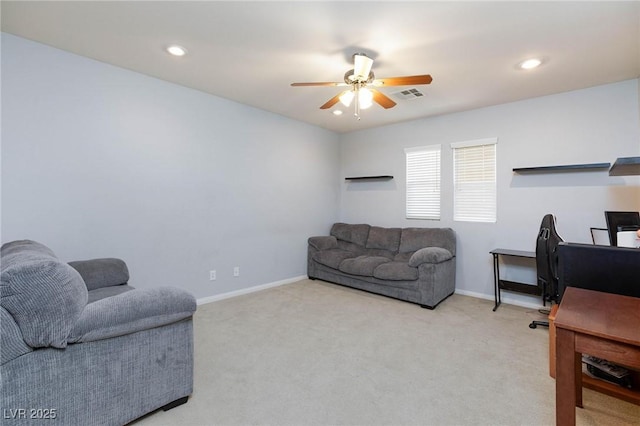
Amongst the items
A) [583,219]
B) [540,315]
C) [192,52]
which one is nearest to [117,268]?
[192,52]

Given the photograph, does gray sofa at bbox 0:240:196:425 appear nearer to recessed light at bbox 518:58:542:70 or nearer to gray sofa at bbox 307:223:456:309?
gray sofa at bbox 307:223:456:309

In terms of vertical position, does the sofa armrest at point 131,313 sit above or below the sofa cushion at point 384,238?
below

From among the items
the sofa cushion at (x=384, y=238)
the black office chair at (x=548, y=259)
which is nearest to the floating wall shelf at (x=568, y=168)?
the black office chair at (x=548, y=259)

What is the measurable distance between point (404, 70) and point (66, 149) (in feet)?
10.9

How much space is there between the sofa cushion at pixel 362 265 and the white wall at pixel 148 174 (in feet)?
3.11

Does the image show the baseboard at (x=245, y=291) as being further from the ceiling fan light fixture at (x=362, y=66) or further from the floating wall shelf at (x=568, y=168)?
the floating wall shelf at (x=568, y=168)

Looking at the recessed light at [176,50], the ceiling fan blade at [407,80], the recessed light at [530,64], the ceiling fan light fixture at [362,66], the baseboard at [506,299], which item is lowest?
the baseboard at [506,299]

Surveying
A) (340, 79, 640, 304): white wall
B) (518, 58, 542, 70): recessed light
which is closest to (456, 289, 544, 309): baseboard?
(340, 79, 640, 304): white wall

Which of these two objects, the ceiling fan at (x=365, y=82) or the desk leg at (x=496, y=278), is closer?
the ceiling fan at (x=365, y=82)

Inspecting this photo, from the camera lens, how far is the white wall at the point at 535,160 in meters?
3.26

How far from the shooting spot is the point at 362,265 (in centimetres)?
419

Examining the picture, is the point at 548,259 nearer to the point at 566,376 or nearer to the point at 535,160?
the point at 535,160

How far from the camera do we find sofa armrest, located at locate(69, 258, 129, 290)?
2521 millimetres

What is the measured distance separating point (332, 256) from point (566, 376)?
346 centimetres
